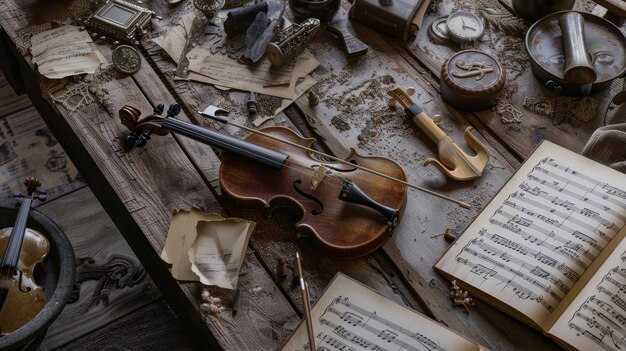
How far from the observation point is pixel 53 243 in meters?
2.13

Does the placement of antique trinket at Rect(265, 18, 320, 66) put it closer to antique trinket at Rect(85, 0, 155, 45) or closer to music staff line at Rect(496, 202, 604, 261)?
antique trinket at Rect(85, 0, 155, 45)

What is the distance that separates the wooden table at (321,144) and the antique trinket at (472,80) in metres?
0.05

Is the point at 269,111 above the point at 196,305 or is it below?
above

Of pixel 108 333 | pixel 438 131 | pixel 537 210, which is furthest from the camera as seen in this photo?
pixel 108 333

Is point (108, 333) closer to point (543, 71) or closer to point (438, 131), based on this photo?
point (438, 131)

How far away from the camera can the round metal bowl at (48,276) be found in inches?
76.0

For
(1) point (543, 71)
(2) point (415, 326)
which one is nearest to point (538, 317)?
(2) point (415, 326)

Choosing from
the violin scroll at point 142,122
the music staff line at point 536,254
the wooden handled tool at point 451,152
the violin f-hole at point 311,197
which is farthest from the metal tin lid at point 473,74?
the violin scroll at point 142,122

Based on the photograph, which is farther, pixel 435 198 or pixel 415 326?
pixel 435 198

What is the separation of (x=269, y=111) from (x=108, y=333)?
103 centimetres

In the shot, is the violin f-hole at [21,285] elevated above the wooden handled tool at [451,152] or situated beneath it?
situated beneath

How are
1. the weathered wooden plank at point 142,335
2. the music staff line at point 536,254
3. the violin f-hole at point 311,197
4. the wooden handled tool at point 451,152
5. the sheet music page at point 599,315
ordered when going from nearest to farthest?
the sheet music page at point 599,315 → the music staff line at point 536,254 → the violin f-hole at point 311,197 → the wooden handled tool at point 451,152 → the weathered wooden plank at point 142,335

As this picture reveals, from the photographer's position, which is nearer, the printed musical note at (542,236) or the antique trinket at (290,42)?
the printed musical note at (542,236)

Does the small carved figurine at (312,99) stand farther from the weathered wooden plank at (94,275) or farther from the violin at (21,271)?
the weathered wooden plank at (94,275)
